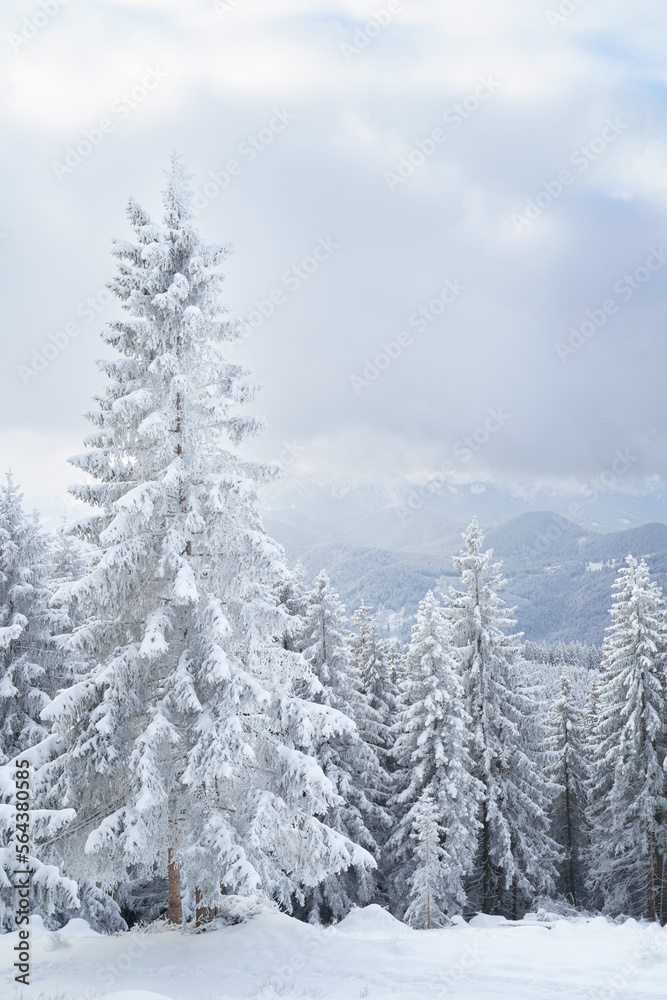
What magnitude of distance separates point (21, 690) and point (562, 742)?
2607 centimetres

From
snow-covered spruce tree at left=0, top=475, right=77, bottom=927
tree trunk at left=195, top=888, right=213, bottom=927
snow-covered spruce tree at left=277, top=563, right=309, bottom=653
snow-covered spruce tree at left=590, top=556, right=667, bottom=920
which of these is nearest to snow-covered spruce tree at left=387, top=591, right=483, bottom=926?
snow-covered spruce tree at left=277, top=563, right=309, bottom=653

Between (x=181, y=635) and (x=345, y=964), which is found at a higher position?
(x=181, y=635)

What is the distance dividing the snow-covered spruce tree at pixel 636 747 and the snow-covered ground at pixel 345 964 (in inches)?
517

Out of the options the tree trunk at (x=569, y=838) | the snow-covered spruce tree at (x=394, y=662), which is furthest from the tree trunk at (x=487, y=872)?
the snow-covered spruce tree at (x=394, y=662)

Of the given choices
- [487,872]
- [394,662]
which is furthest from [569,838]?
[394,662]

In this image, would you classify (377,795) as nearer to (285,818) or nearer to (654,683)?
(654,683)

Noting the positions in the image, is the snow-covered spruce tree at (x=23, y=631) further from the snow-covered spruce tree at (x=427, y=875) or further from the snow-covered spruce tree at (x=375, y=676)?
the snow-covered spruce tree at (x=375, y=676)

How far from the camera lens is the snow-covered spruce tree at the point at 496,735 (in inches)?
930

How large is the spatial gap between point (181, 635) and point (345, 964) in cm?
587

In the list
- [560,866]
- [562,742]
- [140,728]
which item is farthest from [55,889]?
[560,866]

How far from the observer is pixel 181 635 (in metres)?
11.2

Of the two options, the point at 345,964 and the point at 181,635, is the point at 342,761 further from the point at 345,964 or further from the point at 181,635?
the point at 181,635

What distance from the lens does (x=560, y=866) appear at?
3150 centimetres

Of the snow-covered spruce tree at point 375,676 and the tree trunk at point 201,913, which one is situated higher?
the snow-covered spruce tree at point 375,676
